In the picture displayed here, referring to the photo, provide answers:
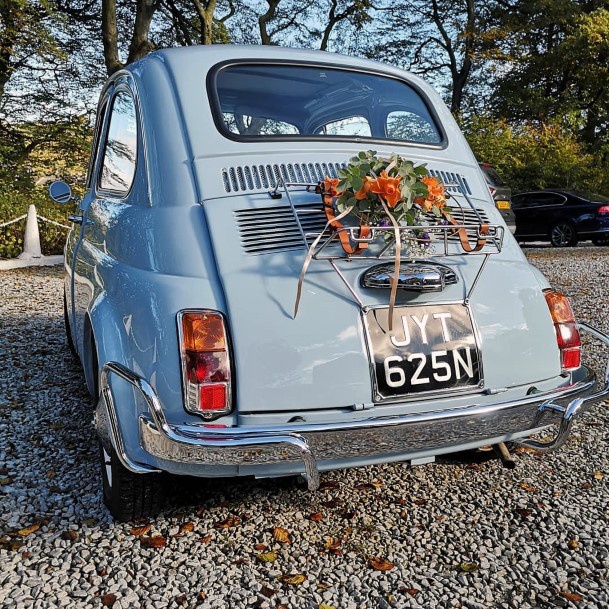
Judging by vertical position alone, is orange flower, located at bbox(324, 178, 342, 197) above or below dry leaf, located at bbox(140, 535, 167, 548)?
above

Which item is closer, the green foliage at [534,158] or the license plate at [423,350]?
the license plate at [423,350]

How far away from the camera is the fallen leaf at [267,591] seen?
237 cm

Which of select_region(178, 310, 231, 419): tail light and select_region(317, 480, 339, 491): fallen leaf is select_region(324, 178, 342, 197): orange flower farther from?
select_region(317, 480, 339, 491): fallen leaf

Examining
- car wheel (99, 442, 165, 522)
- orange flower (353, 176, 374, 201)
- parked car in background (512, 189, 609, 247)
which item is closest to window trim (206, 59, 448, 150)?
orange flower (353, 176, 374, 201)

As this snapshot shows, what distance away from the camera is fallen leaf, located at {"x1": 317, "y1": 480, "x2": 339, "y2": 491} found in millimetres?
3203

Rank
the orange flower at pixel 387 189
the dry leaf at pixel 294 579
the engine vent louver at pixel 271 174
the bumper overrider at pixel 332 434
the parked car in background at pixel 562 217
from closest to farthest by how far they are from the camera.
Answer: the bumper overrider at pixel 332 434 → the dry leaf at pixel 294 579 → the orange flower at pixel 387 189 → the engine vent louver at pixel 271 174 → the parked car in background at pixel 562 217

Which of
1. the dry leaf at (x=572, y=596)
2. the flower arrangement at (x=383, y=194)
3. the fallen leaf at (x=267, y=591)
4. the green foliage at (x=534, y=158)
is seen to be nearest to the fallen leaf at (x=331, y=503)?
the fallen leaf at (x=267, y=591)

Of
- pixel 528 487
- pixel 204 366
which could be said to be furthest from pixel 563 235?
pixel 204 366

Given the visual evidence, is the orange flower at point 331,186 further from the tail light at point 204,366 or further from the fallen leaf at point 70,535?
the fallen leaf at point 70,535

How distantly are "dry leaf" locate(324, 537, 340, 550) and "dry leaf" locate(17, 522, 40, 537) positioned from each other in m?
1.24

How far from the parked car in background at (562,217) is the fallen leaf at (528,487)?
44.9 ft

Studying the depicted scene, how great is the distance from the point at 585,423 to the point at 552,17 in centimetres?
2483

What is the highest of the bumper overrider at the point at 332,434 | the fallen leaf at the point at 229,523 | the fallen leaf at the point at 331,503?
the bumper overrider at the point at 332,434

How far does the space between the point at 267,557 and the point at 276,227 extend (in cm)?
132
